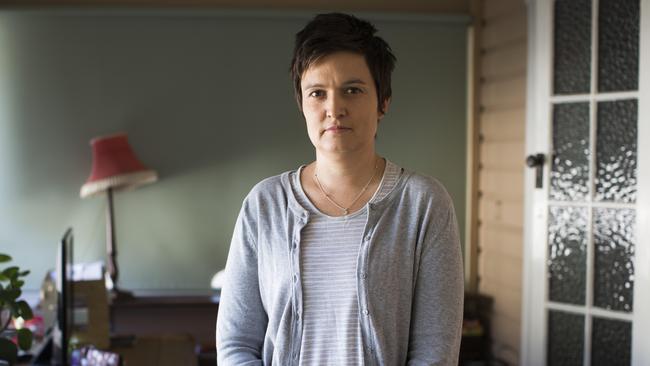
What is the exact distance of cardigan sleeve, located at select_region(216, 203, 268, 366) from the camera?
1443mm

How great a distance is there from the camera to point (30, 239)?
13.2ft

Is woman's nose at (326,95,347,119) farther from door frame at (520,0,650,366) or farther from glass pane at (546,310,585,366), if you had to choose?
glass pane at (546,310,585,366)

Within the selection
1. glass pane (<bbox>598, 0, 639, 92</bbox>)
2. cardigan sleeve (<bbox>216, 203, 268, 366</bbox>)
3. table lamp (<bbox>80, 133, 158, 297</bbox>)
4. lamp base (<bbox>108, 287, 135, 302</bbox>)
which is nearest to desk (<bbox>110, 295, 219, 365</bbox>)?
lamp base (<bbox>108, 287, 135, 302</bbox>)

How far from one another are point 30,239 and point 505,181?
2.37 meters

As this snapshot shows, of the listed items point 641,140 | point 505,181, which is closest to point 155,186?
point 505,181

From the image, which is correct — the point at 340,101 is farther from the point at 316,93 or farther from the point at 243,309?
the point at 243,309

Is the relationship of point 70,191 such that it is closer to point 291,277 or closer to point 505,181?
point 505,181

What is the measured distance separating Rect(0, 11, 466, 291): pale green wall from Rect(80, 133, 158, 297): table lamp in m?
0.14

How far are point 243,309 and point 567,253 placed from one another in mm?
2351

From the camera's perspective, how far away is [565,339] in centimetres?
350

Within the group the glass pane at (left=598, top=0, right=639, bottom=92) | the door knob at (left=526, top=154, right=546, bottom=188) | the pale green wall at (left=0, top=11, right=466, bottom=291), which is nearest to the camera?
the glass pane at (left=598, top=0, right=639, bottom=92)

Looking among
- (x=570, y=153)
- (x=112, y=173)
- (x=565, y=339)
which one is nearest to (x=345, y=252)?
(x=570, y=153)

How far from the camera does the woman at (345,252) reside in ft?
4.44

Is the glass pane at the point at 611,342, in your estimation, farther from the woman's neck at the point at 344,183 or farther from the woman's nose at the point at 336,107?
the woman's nose at the point at 336,107
